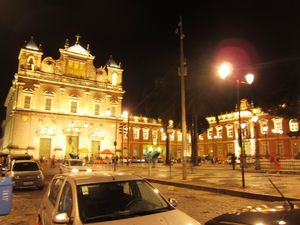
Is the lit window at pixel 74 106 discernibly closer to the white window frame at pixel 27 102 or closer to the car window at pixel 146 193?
the white window frame at pixel 27 102

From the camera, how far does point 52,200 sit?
15.9 ft

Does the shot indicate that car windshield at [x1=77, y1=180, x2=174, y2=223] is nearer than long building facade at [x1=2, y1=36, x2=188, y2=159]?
Yes

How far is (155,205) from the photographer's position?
13.8 feet

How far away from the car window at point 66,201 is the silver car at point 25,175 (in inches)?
442

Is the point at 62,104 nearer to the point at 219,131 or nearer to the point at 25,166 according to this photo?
the point at 219,131

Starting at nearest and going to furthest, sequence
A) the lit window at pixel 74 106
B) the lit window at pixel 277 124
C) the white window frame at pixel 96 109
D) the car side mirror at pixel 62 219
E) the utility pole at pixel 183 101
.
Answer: the car side mirror at pixel 62 219
the utility pole at pixel 183 101
the lit window at pixel 74 106
the lit window at pixel 277 124
the white window frame at pixel 96 109

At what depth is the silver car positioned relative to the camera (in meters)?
14.4

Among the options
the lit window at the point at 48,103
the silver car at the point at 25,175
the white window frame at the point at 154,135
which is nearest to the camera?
the silver car at the point at 25,175

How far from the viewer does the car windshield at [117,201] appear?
3.76 meters

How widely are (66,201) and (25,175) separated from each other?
1179 centimetres

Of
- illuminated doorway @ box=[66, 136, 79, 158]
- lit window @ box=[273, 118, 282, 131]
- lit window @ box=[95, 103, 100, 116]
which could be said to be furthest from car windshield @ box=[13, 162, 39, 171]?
lit window @ box=[273, 118, 282, 131]

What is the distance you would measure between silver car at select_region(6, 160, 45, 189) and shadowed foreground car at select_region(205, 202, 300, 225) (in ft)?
44.4

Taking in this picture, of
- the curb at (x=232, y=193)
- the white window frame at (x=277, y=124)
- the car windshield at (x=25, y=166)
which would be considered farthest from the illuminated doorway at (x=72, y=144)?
the curb at (x=232, y=193)

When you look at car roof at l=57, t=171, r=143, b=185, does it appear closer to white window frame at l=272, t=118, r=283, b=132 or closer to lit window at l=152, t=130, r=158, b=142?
white window frame at l=272, t=118, r=283, b=132
